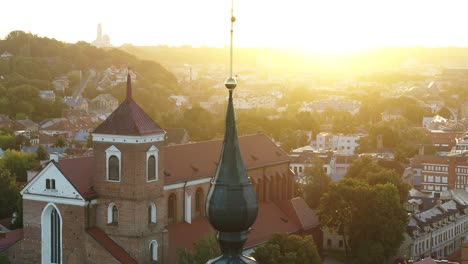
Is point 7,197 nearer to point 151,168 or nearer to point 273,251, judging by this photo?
point 151,168

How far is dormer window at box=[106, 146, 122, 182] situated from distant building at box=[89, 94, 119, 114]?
92289 mm

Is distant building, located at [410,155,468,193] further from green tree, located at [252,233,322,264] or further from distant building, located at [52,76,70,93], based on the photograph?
distant building, located at [52,76,70,93]

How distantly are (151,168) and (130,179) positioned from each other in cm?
116

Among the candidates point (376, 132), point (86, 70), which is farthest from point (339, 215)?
point (86, 70)

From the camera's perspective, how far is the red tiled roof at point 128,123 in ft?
112

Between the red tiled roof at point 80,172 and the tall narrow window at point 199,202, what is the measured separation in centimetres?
628

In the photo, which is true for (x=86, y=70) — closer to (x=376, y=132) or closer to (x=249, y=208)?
(x=376, y=132)

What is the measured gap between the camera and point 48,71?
458ft

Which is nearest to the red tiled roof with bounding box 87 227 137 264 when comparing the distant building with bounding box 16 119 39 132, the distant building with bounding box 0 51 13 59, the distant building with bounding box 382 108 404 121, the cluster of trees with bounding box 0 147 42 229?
the cluster of trees with bounding box 0 147 42 229

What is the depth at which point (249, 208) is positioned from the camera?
9.45 m

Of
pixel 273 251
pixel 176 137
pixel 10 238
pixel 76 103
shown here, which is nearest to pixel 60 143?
pixel 176 137

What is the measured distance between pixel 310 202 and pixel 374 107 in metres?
87.2

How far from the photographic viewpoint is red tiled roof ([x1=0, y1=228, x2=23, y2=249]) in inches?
1549

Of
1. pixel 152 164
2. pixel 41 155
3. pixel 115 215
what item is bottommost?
pixel 41 155
